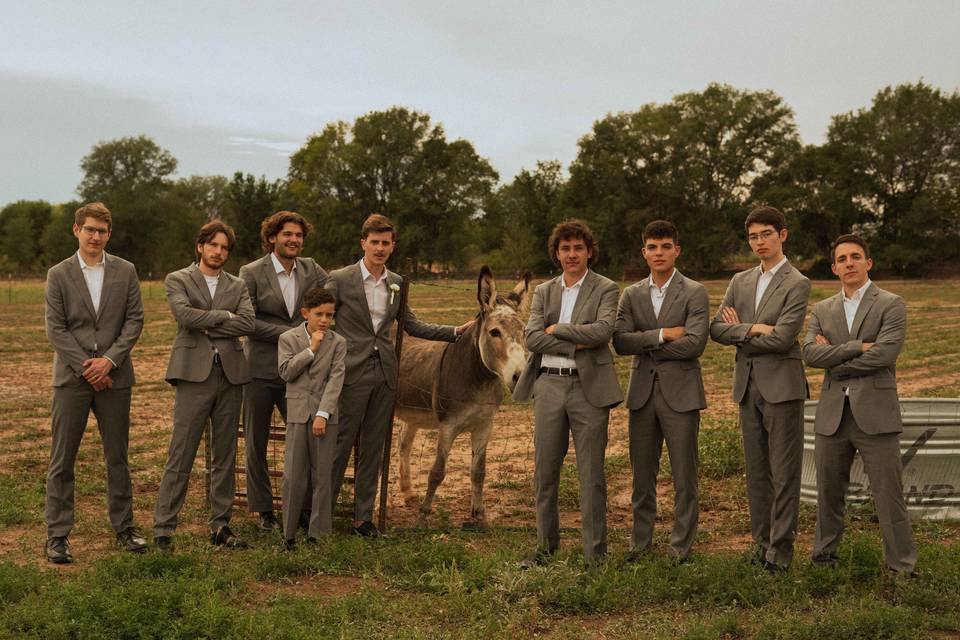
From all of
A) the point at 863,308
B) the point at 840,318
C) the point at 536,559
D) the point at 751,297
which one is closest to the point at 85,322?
the point at 536,559

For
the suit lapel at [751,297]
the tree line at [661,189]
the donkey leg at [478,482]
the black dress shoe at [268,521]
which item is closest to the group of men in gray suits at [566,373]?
the suit lapel at [751,297]

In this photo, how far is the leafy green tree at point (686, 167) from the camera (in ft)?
198

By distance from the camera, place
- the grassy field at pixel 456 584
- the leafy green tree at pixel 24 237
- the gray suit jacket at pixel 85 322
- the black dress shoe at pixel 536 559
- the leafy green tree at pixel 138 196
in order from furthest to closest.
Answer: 1. the leafy green tree at pixel 24 237
2. the leafy green tree at pixel 138 196
3. the gray suit jacket at pixel 85 322
4. the black dress shoe at pixel 536 559
5. the grassy field at pixel 456 584

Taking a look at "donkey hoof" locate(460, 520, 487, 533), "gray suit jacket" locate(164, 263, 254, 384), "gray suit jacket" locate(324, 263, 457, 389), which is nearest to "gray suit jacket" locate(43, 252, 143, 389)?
"gray suit jacket" locate(164, 263, 254, 384)

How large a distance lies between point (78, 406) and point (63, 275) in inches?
38.2

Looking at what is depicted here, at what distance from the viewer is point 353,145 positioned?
212ft

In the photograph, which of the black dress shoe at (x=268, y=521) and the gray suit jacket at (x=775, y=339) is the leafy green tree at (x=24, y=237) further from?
the gray suit jacket at (x=775, y=339)

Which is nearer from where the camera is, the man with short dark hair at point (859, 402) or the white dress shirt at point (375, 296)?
the man with short dark hair at point (859, 402)

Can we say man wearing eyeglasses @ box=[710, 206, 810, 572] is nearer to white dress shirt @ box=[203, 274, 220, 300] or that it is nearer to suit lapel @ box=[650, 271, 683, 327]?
suit lapel @ box=[650, 271, 683, 327]

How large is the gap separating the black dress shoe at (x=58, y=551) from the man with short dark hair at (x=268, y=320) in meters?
1.44

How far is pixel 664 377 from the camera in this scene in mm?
5938

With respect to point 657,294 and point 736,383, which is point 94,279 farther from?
point 736,383

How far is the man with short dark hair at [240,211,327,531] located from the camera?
698cm

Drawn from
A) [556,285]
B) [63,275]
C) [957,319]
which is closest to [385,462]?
[556,285]
